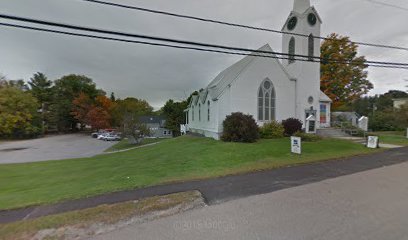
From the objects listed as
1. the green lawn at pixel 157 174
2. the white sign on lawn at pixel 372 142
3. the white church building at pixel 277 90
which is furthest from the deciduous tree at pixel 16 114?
the white sign on lawn at pixel 372 142

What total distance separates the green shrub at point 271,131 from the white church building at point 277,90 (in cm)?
108

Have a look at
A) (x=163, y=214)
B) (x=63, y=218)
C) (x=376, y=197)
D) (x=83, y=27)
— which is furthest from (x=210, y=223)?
(x=83, y=27)

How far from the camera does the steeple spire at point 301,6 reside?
22.6 metres

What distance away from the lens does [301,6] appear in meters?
22.8

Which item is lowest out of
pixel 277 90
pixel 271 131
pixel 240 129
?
pixel 271 131

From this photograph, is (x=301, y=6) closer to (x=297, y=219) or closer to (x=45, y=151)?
(x=297, y=219)

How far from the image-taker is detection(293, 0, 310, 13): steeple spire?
22.6 m

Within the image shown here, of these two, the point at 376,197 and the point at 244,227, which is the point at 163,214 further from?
the point at 376,197

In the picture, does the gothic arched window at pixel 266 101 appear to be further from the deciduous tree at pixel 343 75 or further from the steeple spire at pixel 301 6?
the deciduous tree at pixel 343 75

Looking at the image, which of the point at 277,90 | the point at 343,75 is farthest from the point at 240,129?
the point at 343,75

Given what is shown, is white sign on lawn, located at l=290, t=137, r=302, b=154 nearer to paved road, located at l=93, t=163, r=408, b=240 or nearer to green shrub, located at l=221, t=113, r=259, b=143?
green shrub, located at l=221, t=113, r=259, b=143

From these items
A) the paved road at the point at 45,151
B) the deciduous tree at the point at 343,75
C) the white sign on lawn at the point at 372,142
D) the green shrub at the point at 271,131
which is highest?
the deciduous tree at the point at 343,75

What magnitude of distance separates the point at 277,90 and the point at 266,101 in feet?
5.14

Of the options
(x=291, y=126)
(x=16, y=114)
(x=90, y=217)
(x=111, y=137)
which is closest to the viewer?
(x=90, y=217)
